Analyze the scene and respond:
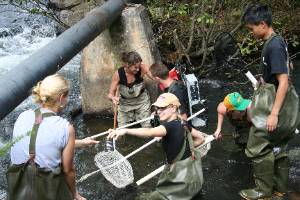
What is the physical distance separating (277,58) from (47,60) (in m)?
2.09

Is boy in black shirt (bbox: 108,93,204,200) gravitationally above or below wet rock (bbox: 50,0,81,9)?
above

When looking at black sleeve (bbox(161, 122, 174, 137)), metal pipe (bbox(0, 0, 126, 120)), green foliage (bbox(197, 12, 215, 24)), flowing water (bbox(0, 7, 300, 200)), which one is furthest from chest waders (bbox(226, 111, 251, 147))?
green foliage (bbox(197, 12, 215, 24))

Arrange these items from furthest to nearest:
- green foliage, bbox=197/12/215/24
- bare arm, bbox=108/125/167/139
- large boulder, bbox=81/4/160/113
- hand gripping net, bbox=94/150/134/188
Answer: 1. green foliage, bbox=197/12/215/24
2. large boulder, bbox=81/4/160/113
3. hand gripping net, bbox=94/150/134/188
4. bare arm, bbox=108/125/167/139

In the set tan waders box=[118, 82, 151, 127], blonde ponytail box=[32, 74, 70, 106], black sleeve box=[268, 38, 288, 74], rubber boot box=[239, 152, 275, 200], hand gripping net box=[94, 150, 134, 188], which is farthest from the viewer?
tan waders box=[118, 82, 151, 127]

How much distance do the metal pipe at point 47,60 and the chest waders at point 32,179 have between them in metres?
0.34

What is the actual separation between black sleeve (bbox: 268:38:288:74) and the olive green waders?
211mm

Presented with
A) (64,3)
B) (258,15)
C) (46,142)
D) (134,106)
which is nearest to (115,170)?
(46,142)

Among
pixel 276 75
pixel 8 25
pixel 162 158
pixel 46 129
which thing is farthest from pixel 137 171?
pixel 8 25

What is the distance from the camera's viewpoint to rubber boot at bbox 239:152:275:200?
4.76 m

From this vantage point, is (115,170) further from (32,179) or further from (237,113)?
(32,179)

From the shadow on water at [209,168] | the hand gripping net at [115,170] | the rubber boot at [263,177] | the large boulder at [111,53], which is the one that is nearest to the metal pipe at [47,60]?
the large boulder at [111,53]

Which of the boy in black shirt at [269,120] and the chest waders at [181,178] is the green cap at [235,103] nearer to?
the boy in black shirt at [269,120]

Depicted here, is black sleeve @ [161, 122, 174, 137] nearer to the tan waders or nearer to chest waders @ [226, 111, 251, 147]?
chest waders @ [226, 111, 251, 147]

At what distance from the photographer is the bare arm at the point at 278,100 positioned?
4.43 m
